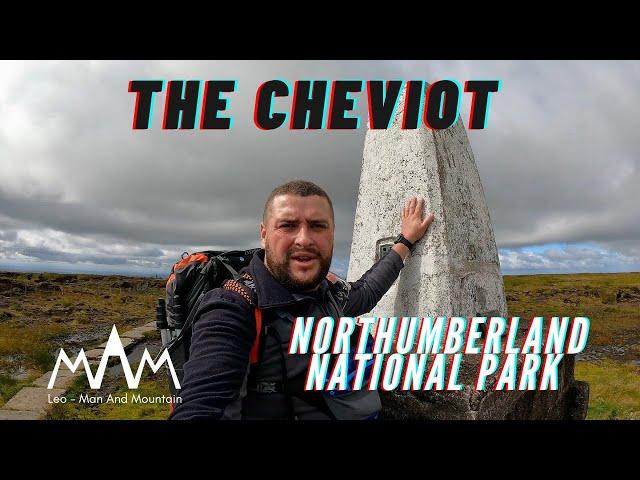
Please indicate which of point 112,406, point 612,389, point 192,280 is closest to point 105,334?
point 112,406

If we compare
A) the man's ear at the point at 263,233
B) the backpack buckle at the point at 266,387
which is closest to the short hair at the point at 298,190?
the man's ear at the point at 263,233

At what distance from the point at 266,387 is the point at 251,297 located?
594 millimetres

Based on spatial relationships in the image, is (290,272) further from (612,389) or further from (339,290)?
(612,389)

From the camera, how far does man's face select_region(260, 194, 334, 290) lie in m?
2.80

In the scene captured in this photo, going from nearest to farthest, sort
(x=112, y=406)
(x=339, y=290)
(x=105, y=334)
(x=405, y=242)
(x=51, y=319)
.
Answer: (x=339, y=290) → (x=405, y=242) → (x=112, y=406) → (x=105, y=334) → (x=51, y=319)

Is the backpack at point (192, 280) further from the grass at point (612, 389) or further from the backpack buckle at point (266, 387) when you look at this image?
the grass at point (612, 389)

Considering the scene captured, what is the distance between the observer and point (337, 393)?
9.53 ft

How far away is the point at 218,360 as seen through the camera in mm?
2312

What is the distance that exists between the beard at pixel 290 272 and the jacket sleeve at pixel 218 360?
0.35 metres

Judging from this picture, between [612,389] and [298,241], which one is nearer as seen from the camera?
[298,241]

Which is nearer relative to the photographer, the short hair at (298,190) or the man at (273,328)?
the man at (273,328)

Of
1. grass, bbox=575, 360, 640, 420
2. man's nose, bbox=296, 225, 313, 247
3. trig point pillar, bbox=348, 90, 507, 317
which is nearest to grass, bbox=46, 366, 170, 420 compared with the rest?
trig point pillar, bbox=348, 90, 507, 317

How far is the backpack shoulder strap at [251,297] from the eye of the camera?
2535mm

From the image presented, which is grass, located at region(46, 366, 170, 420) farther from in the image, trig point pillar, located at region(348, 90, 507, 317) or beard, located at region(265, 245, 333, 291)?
beard, located at region(265, 245, 333, 291)
